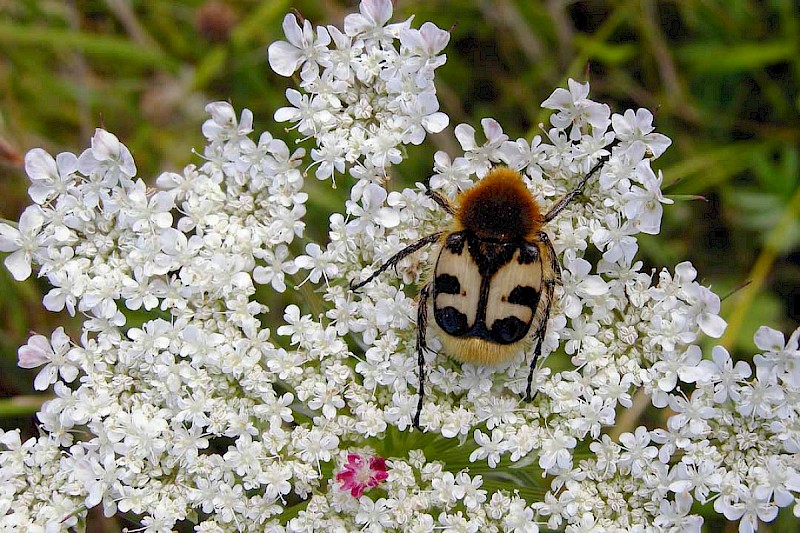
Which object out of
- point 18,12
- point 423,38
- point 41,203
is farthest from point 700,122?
point 18,12

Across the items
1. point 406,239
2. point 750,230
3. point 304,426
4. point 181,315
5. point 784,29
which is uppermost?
point 784,29

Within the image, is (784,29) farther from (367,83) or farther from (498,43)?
(367,83)

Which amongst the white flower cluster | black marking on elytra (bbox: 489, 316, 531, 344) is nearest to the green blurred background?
the white flower cluster

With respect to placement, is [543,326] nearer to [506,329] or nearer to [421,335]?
[506,329]

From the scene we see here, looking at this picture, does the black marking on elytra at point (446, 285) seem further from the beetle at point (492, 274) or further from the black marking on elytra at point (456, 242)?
the black marking on elytra at point (456, 242)

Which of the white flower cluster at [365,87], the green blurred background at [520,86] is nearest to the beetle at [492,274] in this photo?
the white flower cluster at [365,87]

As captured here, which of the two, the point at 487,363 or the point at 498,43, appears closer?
the point at 487,363

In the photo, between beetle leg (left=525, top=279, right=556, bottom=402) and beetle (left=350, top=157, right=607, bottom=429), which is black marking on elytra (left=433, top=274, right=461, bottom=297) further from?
beetle leg (left=525, top=279, right=556, bottom=402)
